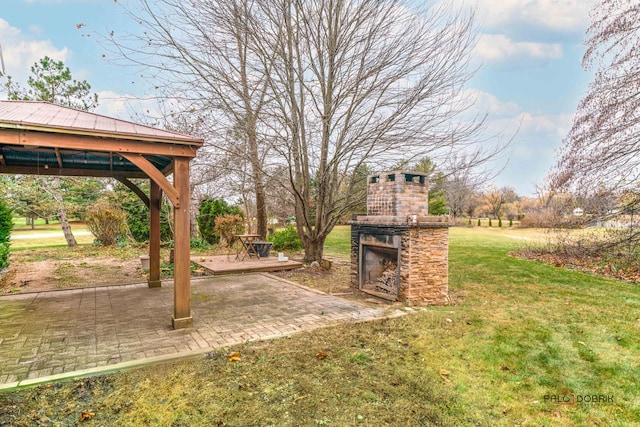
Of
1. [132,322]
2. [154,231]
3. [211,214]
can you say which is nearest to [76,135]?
[132,322]

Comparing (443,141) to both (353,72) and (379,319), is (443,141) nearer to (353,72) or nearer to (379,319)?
(353,72)

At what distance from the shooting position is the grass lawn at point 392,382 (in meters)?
2.53

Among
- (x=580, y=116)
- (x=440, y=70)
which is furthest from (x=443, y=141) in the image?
(x=580, y=116)

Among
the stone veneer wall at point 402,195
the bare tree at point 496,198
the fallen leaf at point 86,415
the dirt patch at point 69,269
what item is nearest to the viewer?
the fallen leaf at point 86,415

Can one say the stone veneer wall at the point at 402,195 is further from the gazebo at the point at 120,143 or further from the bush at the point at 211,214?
the bush at the point at 211,214

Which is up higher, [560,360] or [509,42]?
[509,42]

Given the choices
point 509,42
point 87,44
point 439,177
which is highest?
point 509,42

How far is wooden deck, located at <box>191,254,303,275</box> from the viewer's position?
820cm

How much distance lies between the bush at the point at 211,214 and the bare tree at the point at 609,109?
11246 mm

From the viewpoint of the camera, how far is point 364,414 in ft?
8.32

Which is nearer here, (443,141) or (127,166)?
(127,166)

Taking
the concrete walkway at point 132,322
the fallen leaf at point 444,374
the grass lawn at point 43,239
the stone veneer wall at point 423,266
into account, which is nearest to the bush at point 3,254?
the concrete walkway at point 132,322

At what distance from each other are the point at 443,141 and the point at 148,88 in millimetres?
7037

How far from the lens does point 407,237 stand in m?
5.50
